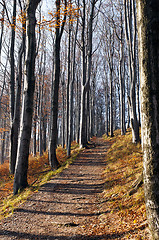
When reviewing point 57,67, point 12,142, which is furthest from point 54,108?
point 12,142

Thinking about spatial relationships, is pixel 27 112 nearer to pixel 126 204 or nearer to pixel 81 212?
pixel 81 212

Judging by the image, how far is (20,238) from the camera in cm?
350

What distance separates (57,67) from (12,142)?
5.18m

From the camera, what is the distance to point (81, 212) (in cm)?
437

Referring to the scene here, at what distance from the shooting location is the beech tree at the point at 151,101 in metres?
2.46

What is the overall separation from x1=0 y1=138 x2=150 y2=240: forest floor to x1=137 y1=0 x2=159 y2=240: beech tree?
0.68 meters

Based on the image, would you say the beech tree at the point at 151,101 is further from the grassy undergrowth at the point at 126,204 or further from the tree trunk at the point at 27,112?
the tree trunk at the point at 27,112

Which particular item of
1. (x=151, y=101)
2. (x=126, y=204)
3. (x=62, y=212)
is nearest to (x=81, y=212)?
(x=62, y=212)

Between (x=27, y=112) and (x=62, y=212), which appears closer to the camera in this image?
(x=62, y=212)

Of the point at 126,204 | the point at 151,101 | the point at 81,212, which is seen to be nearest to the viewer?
the point at 151,101

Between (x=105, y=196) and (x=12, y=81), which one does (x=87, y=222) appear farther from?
(x=12, y=81)

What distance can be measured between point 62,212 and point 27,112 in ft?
12.2

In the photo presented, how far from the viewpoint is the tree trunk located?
21.1ft

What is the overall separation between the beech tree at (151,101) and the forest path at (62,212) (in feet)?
4.16
